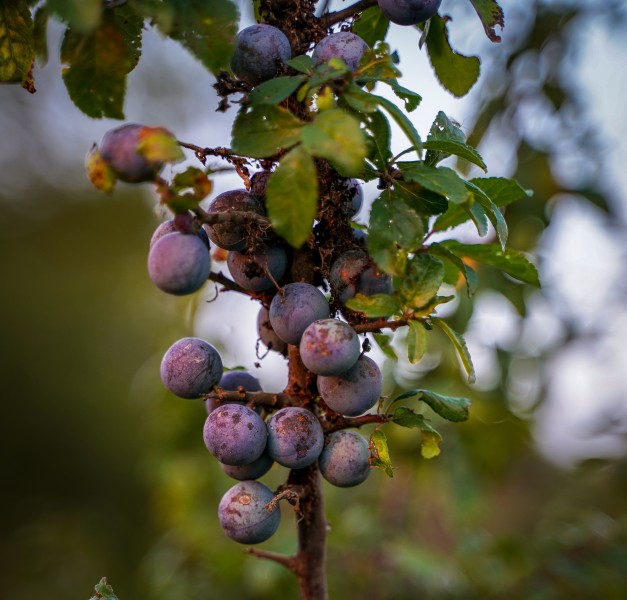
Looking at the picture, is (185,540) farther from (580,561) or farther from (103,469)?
(103,469)

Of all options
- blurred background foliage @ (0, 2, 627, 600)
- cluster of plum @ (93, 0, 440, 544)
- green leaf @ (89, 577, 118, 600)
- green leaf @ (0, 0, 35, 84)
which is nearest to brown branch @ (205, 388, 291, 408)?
cluster of plum @ (93, 0, 440, 544)

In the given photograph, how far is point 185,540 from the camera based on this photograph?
217 centimetres

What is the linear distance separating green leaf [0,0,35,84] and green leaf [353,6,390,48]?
403 millimetres

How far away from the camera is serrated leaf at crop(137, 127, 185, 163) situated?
0.53 metres

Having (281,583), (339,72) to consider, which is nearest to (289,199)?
(339,72)

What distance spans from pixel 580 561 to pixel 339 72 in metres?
1.93

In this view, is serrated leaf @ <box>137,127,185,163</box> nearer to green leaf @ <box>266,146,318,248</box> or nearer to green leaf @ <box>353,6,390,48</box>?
green leaf @ <box>266,146,318,248</box>

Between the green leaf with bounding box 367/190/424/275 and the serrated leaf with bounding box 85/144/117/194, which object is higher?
the green leaf with bounding box 367/190/424/275

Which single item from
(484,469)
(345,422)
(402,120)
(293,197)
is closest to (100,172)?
(293,197)

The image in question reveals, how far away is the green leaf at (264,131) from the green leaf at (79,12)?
0.16m

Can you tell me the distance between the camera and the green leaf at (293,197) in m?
0.55

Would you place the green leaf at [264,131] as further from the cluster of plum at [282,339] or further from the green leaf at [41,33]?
the green leaf at [41,33]

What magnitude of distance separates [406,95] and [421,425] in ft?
1.18

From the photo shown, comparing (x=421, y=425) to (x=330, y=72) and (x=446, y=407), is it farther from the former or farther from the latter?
(x=330, y=72)
